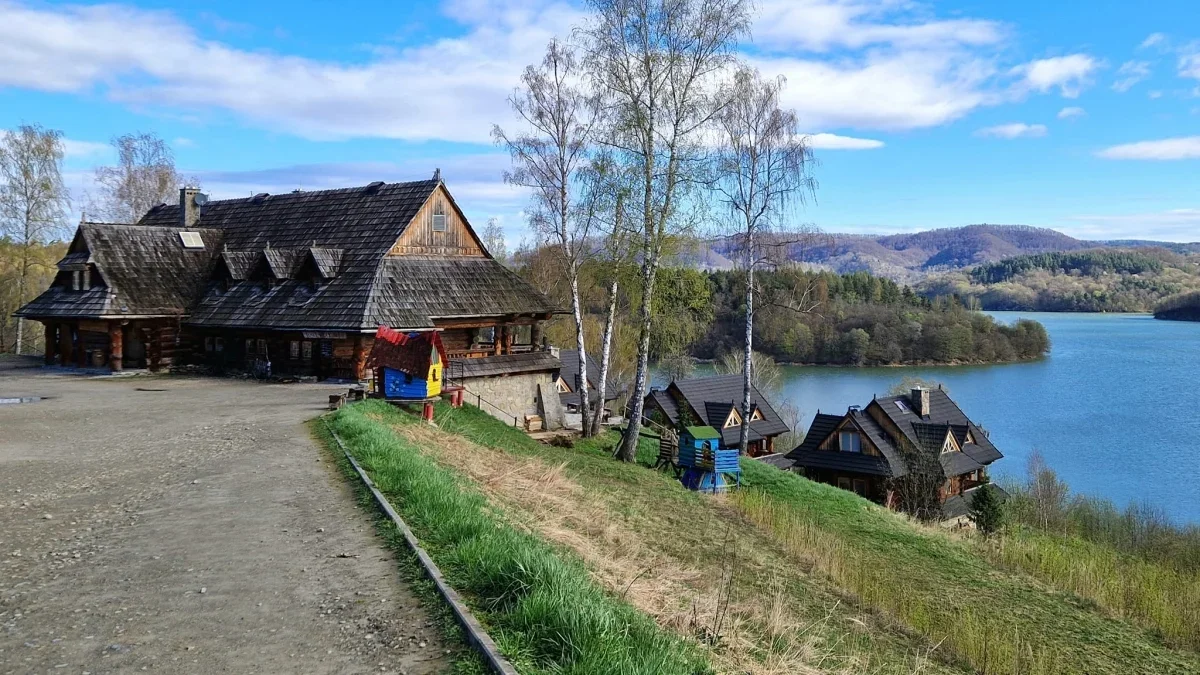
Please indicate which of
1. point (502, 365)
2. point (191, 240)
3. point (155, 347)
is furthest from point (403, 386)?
point (191, 240)

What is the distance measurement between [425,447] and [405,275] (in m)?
11.3

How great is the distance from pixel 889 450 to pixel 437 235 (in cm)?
2165

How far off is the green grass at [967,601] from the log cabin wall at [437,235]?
13721 mm

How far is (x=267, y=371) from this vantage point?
934 inches

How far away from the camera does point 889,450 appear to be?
34.3m

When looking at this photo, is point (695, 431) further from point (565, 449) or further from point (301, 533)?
point (301, 533)

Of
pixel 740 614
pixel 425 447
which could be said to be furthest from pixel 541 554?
pixel 425 447

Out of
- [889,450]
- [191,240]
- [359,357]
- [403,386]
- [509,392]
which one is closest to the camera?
[403,386]

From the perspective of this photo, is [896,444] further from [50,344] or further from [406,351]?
[50,344]

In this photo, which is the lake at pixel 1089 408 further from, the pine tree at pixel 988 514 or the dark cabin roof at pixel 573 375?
the dark cabin roof at pixel 573 375

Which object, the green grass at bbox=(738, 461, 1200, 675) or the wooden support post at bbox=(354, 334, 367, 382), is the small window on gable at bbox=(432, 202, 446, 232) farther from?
the green grass at bbox=(738, 461, 1200, 675)

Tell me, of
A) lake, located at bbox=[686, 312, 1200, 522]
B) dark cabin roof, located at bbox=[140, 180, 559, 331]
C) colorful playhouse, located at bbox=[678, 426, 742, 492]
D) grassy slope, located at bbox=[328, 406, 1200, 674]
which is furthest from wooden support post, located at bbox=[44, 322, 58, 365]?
lake, located at bbox=[686, 312, 1200, 522]

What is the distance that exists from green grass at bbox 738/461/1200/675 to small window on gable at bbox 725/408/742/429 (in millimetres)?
19179

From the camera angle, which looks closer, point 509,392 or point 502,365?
point 502,365
